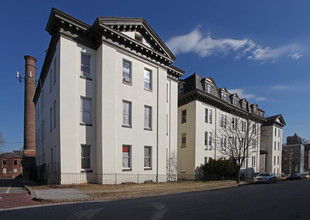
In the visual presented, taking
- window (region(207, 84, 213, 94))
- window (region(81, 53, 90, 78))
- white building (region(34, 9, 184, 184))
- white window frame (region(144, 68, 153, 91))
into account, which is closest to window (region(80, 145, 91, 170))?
white building (region(34, 9, 184, 184))

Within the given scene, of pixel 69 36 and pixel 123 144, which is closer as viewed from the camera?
pixel 69 36

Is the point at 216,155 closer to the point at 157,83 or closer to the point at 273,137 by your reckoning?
the point at 157,83

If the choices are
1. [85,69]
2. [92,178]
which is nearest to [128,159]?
[92,178]

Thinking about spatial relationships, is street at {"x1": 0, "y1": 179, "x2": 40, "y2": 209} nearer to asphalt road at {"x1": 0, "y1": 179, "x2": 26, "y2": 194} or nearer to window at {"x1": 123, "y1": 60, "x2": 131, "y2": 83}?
asphalt road at {"x1": 0, "y1": 179, "x2": 26, "y2": 194}

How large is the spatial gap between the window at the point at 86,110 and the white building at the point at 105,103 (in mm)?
76

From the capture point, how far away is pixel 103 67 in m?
16.2

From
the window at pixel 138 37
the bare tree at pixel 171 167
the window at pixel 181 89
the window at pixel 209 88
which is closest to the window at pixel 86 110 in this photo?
the window at pixel 138 37

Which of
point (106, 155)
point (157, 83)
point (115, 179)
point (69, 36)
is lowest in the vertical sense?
point (115, 179)

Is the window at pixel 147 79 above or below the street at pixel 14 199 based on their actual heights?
above

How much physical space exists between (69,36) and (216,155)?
24.3 metres

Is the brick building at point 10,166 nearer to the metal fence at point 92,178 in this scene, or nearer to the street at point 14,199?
the metal fence at point 92,178

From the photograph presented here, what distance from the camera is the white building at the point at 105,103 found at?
15039 millimetres

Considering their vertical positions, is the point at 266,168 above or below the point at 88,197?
below

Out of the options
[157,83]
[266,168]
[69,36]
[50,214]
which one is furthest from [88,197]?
[266,168]
